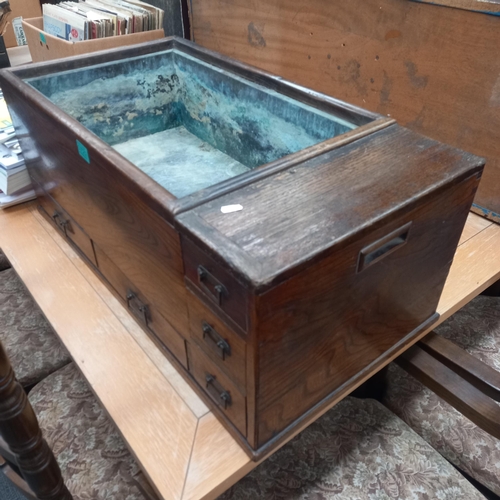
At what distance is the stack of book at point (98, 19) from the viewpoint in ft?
5.34

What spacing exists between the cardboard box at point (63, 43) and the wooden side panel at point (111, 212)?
47 cm

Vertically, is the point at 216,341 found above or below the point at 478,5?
below

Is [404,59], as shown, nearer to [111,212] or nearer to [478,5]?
[478,5]

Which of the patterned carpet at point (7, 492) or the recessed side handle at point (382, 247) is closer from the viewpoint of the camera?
the recessed side handle at point (382, 247)

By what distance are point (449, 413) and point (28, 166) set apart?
126 centimetres

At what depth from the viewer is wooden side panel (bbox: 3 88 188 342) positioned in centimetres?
78

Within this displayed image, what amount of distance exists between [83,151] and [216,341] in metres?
0.45

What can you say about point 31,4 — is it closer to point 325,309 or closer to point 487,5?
point 487,5

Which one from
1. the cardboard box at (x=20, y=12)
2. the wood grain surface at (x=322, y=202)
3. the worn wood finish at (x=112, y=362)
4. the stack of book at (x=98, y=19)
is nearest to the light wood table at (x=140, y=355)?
the worn wood finish at (x=112, y=362)

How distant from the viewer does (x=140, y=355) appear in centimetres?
99

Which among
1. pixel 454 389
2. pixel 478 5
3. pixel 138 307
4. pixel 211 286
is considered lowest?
pixel 454 389

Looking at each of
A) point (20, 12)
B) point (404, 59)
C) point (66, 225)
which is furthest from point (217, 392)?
point (20, 12)

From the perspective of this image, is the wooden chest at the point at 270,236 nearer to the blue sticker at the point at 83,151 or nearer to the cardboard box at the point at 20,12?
the blue sticker at the point at 83,151

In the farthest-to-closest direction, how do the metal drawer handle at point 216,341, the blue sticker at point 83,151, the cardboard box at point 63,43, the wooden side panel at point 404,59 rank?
the cardboard box at point 63,43 → the wooden side panel at point 404,59 → the blue sticker at point 83,151 → the metal drawer handle at point 216,341
